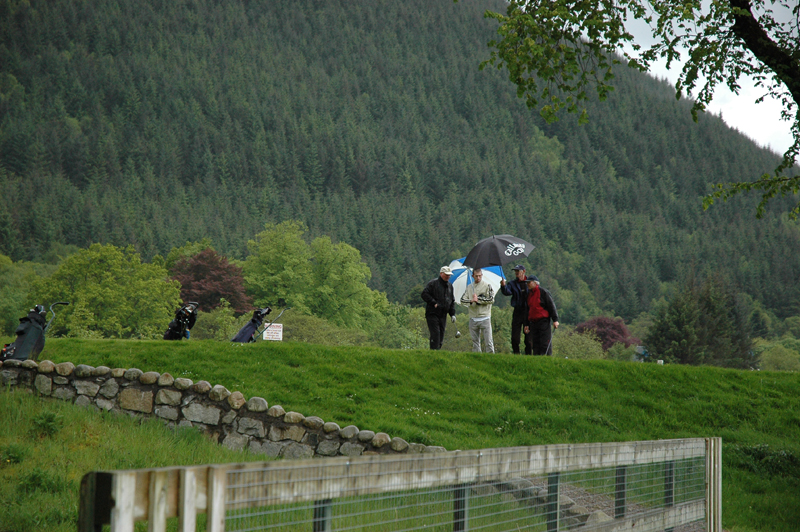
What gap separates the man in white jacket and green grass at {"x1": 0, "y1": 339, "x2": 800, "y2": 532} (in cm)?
168

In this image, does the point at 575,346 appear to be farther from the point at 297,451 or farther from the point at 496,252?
the point at 297,451

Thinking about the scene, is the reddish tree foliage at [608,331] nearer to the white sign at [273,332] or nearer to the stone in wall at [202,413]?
the white sign at [273,332]

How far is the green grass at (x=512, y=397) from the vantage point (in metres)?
11.5

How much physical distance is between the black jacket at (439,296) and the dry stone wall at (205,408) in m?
6.20

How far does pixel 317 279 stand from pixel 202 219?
11013 cm

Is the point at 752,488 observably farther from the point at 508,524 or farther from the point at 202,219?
the point at 202,219

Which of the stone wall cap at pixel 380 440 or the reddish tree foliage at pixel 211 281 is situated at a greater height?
the reddish tree foliage at pixel 211 281

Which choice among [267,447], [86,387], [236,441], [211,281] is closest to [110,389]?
[86,387]

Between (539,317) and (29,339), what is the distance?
33.2 feet

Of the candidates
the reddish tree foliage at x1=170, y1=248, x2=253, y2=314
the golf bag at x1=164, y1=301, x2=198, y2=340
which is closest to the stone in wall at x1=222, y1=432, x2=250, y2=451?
the golf bag at x1=164, y1=301, x2=198, y2=340

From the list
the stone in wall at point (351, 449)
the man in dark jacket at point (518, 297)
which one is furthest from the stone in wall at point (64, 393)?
the man in dark jacket at point (518, 297)

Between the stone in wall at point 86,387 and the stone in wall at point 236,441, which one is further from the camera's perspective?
the stone in wall at point 86,387

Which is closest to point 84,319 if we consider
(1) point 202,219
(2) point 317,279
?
(2) point 317,279

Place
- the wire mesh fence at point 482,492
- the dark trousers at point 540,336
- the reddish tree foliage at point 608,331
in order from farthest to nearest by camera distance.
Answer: the reddish tree foliage at point 608,331, the dark trousers at point 540,336, the wire mesh fence at point 482,492
